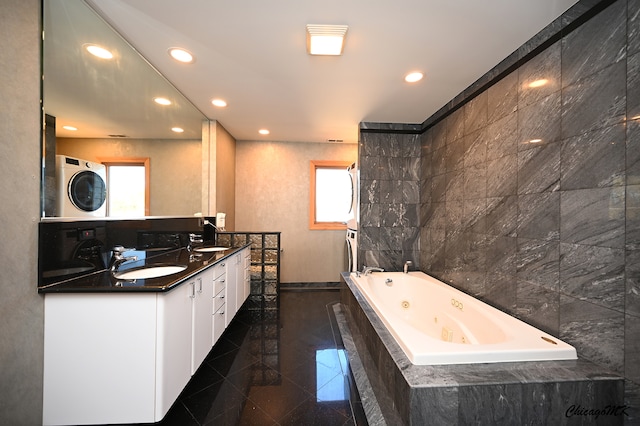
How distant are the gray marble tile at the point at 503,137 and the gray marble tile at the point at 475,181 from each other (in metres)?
0.13

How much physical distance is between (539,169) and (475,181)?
615 mm

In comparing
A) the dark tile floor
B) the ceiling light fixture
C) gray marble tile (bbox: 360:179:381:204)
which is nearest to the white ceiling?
the ceiling light fixture

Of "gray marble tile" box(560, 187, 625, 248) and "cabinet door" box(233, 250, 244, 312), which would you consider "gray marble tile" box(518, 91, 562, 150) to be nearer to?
"gray marble tile" box(560, 187, 625, 248)

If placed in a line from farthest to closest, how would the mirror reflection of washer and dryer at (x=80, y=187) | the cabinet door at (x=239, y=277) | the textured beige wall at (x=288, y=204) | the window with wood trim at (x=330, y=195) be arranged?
1. the window with wood trim at (x=330, y=195)
2. the textured beige wall at (x=288, y=204)
3. the cabinet door at (x=239, y=277)
4. the mirror reflection of washer and dryer at (x=80, y=187)

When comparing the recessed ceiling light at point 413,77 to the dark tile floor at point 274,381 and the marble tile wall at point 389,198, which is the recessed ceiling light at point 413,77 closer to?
the marble tile wall at point 389,198

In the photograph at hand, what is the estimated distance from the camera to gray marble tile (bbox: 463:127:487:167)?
2002 millimetres

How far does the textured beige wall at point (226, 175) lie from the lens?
122 inches

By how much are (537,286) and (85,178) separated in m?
2.94

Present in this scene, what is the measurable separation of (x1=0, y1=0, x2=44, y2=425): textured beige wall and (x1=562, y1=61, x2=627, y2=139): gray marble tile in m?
2.81

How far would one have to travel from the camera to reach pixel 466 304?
194 cm

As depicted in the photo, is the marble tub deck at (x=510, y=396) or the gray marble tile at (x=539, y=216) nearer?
the marble tub deck at (x=510, y=396)

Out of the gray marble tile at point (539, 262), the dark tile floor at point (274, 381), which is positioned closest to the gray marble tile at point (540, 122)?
the gray marble tile at point (539, 262)

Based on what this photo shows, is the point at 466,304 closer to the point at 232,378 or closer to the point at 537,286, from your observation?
the point at 537,286

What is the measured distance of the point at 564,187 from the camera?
4.38ft
